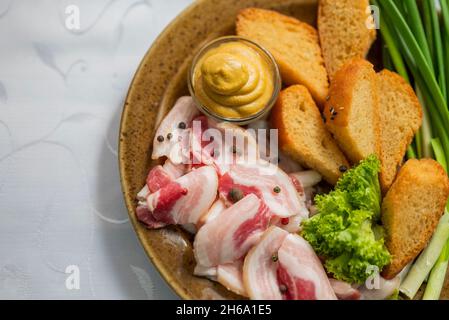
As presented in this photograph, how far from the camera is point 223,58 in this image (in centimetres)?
266

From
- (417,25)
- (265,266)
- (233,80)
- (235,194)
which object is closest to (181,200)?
(235,194)

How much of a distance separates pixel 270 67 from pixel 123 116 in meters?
0.82

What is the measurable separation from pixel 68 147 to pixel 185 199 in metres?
0.83

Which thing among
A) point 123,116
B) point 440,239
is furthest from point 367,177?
point 123,116

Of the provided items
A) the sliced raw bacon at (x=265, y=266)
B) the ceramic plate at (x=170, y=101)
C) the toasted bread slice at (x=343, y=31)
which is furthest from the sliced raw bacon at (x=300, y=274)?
the toasted bread slice at (x=343, y=31)

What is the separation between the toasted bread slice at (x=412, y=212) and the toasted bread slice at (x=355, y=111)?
0.24 m

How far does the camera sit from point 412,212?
2.63 meters

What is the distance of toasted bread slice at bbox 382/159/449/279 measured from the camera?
2621 millimetres

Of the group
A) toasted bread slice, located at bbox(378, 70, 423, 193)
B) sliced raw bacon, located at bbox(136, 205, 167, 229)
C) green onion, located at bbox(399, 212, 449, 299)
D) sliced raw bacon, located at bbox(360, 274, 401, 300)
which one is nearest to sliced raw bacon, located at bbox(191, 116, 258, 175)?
sliced raw bacon, located at bbox(136, 205, 167, 229)

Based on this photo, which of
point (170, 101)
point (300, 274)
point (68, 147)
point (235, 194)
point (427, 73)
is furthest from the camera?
point (68, 147)

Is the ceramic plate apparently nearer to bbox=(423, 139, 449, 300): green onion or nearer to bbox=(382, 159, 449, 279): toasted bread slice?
bbox=(423, 139, 449, 300): green onion

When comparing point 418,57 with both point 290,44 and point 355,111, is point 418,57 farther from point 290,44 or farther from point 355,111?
point 290,44

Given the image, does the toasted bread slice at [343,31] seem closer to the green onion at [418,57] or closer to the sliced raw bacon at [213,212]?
the green onion at [418,57]
